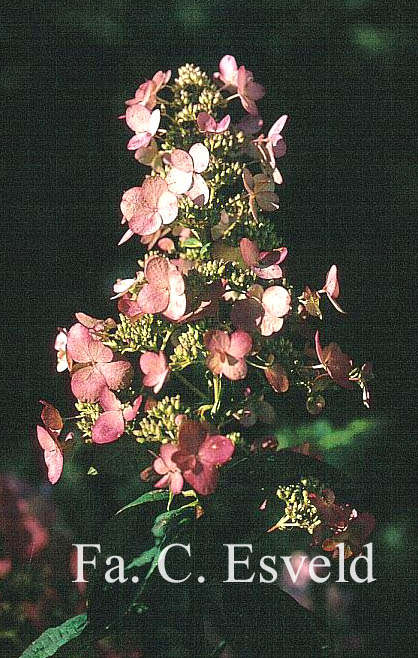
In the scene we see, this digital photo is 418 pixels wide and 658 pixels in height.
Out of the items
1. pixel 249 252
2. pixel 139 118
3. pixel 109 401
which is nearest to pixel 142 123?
pixel 139 118

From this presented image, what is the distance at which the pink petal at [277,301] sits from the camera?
41.6 inches

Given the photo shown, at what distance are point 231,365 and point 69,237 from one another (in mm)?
997

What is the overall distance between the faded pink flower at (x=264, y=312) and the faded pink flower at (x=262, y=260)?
0.03 meters

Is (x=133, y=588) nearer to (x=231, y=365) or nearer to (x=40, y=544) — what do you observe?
(x=231, y=365)

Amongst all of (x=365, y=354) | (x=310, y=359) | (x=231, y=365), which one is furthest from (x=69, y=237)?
(x=231, y=365)

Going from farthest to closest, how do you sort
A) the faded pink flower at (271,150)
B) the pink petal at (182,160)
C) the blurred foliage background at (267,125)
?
the blurred foliage background at (267,125) → the faded pink flower at (271,150) → the pink petal at (182,160)

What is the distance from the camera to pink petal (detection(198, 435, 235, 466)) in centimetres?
99

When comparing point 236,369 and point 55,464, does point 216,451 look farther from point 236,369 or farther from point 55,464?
point 55,464

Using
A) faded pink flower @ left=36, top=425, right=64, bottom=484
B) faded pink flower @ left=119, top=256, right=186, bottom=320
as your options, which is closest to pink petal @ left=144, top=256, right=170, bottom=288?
faded pink flower @ left=119, top=256, right=186, bottom=320

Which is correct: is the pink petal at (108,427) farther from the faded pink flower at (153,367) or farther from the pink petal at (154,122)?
the pink petal at (154,122)

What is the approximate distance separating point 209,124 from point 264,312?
0.74 ft

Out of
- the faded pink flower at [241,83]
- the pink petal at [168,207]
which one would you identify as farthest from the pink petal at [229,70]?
the pink petal at [168,207]

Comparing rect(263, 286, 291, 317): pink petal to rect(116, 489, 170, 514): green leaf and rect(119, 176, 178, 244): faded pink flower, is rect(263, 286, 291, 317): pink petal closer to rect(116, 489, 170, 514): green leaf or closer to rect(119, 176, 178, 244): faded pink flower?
rect(119, 176, 178, 244): faded pink flower

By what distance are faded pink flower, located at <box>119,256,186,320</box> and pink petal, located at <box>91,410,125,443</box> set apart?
11 cm
